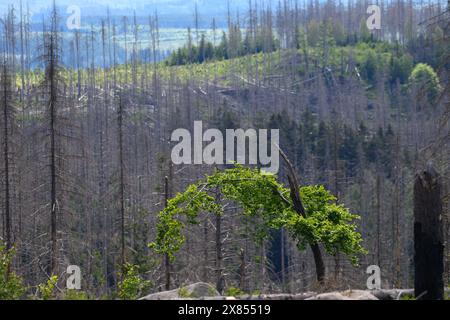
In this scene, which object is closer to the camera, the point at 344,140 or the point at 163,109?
the point at 344,140

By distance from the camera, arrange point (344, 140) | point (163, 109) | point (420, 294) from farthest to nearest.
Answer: point (163, 109) < point (344, 140) < point (420, 294)

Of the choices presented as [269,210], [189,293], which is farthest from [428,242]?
[269,210]

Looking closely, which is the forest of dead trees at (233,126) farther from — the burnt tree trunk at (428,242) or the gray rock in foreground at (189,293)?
the gray rock in foreground at (189,293)

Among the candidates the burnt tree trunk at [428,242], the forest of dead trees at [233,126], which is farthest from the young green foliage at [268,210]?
the burnt tree trunk at [428,242]

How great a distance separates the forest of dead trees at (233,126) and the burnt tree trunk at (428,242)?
8.18 meters

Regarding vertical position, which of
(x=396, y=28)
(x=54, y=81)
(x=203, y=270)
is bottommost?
(x=203, y=270)

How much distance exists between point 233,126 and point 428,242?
2483 inches

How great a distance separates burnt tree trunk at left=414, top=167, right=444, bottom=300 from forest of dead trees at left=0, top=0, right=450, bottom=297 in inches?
322

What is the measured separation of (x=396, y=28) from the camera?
427ft

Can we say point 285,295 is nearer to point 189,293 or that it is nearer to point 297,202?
point 189,293

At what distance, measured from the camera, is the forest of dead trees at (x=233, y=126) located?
139 ft
